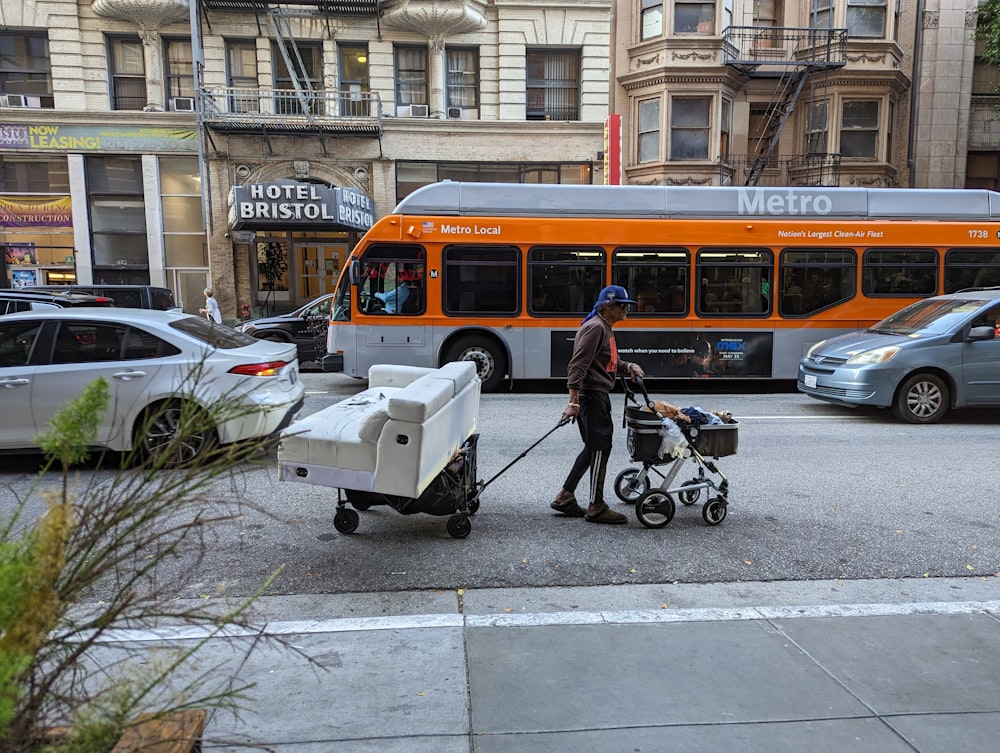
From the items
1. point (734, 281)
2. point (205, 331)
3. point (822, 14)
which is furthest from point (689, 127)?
point (205, 331)

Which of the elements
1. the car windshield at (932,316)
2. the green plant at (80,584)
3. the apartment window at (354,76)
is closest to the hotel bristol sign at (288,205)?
the apartment window at (354,76)

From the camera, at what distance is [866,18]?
22.6 meters

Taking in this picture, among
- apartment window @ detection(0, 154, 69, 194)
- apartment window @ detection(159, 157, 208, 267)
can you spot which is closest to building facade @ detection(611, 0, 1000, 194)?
apartment window @ detection(159, 157, 208, 267)

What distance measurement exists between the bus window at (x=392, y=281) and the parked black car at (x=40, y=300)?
4964mm

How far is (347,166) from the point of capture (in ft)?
74.3

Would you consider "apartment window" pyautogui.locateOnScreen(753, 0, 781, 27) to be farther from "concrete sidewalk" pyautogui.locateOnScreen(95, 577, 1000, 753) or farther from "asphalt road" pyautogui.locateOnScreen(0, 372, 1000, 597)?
"concrete sidewalk" pyautogui.locateOnScreen(95, 577, 1000, 753)

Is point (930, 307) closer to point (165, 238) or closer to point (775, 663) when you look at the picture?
point (775, 663)

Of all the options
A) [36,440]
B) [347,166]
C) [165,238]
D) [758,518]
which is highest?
[347,166]

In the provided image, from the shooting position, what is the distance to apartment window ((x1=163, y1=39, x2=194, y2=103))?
73.3 feet

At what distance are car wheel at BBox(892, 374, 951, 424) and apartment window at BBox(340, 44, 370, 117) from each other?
714 inches

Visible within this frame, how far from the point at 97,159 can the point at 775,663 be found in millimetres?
24687

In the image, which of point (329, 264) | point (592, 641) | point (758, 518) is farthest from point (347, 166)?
point (592, 641)

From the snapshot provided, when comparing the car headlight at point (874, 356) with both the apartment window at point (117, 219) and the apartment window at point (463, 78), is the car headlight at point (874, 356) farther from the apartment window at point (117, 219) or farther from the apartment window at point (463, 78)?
the apartment window at point (117, 219)

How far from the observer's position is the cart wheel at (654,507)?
5.50m
